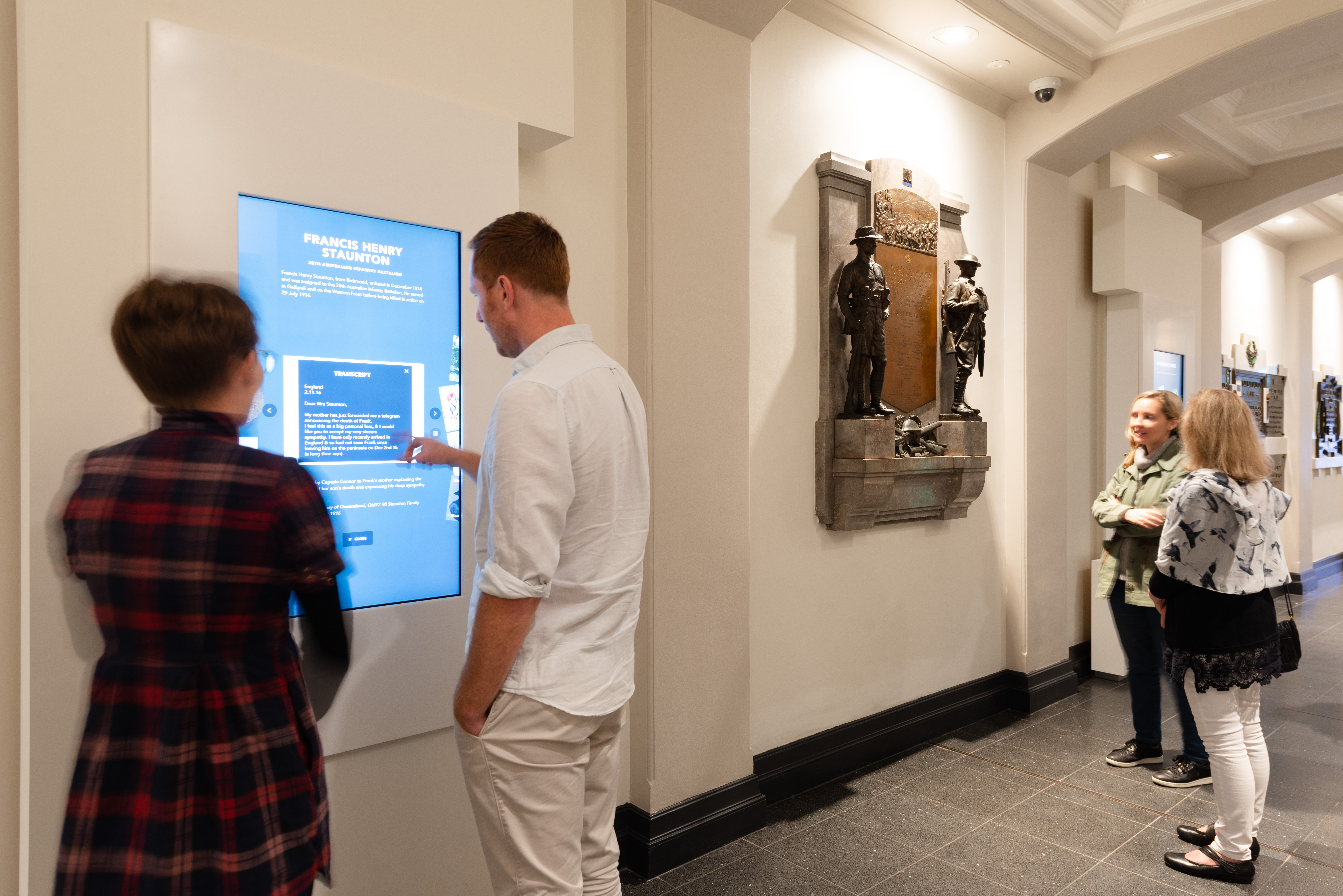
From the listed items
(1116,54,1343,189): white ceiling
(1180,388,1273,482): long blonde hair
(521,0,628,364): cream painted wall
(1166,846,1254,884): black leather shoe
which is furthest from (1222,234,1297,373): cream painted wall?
(521,0,628,364): cream painted wall

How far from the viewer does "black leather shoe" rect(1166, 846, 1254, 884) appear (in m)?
2.74


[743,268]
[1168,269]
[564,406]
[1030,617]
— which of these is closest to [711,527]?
[743,268]

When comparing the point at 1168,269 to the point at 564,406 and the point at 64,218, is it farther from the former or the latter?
the point at 64,218

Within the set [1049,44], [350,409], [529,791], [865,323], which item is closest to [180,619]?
[529,791]

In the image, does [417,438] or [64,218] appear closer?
[64,218]

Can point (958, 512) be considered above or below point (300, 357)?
below

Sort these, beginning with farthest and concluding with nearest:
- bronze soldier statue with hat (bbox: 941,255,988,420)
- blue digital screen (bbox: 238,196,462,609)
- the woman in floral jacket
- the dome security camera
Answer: the dome security camera → bronze soldier statue with hat (bbox: 941,255,988,420) → the woman in floral jacket → blue digital screen (bbox: 238,196,462,609)

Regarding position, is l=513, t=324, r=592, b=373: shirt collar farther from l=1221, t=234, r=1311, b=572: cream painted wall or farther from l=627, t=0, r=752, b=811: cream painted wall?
l=1221, t=234, r=1311, b=572: cream painted wall

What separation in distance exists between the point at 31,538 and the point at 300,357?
65 centimetres

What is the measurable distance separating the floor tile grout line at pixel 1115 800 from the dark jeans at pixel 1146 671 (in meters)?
0.41

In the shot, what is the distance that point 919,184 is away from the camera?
13.3ft

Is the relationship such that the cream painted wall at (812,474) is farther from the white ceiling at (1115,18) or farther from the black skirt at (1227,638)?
the black skirt at (1227,638)

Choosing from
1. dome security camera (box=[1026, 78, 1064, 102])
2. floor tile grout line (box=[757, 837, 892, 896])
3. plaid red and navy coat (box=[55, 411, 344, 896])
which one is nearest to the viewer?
plaid red and navy coat (box=[55, 411, 344, 896])

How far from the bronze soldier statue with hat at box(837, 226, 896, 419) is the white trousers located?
1628 mm
